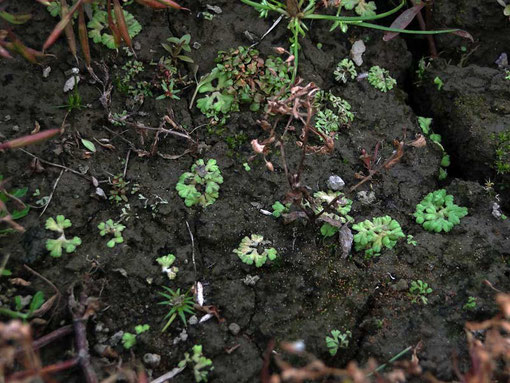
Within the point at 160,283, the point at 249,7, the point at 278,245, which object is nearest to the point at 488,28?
the point at 249,7

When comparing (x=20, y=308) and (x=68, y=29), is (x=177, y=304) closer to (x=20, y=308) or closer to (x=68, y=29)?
(x=20, y=308)

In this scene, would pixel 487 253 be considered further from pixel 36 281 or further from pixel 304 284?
pixel 36 281

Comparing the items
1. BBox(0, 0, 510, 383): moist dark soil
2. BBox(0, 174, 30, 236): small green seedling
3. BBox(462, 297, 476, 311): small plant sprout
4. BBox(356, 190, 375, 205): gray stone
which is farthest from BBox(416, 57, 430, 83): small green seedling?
BBox(0, 174, 30, 236): small green seedling

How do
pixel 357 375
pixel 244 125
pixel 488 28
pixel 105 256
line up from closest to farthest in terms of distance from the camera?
pixel 357 375
pixel 105 256
pixel 244 125
pixel 488 28

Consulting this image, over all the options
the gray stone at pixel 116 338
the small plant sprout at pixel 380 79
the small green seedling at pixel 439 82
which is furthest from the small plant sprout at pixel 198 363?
the small green seedling at pixel 439 82

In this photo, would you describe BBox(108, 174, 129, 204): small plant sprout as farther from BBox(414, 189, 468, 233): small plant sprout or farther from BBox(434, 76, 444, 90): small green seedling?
BBox(434, 76, 444, 90): small green seedling

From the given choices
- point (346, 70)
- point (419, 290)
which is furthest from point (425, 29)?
point (419, 290)
